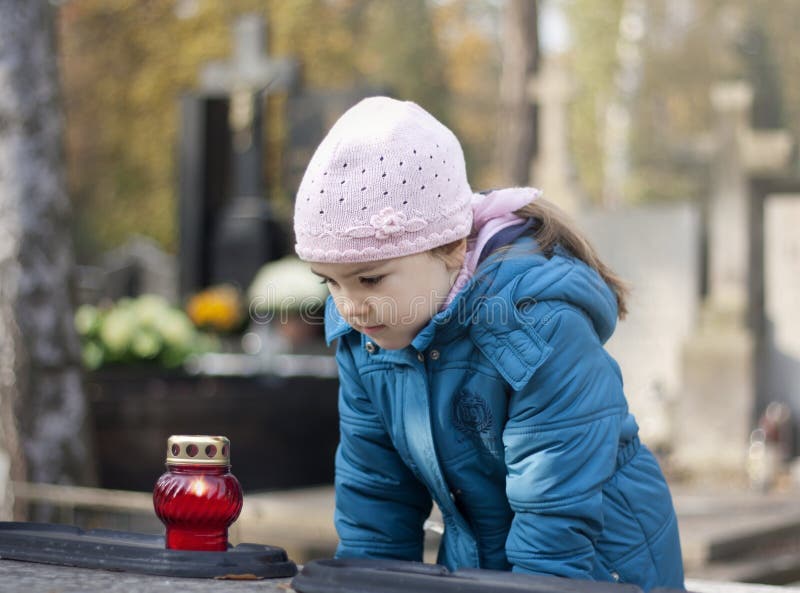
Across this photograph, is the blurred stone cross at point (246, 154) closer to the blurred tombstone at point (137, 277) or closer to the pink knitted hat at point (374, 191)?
the blurred tombstone at point (137, 277)

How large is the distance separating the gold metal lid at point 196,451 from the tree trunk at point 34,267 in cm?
364

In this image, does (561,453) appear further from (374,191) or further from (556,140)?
(556,140)

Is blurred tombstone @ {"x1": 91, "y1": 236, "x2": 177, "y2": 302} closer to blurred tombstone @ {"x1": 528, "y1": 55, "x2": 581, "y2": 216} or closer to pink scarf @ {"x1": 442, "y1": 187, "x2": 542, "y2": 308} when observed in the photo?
blurred tombstone @ {"x1": 528, "y1": 55, "x2": 581, "y2": 216}

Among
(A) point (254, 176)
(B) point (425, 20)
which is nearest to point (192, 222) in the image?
(A) point (254, 176)

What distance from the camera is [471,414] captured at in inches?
82.2

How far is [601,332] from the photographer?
221 cm

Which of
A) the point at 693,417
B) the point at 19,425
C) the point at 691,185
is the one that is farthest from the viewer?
the point at 691,185

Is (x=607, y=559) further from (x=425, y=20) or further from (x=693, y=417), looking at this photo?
(x=425, y=20)

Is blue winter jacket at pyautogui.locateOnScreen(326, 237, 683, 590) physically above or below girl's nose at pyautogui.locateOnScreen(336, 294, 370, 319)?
below

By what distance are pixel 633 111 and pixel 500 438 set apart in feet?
120

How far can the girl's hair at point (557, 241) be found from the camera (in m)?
2.18

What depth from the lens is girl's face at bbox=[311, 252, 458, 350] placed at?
2.03 m

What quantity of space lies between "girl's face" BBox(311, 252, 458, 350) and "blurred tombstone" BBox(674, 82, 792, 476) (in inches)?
393

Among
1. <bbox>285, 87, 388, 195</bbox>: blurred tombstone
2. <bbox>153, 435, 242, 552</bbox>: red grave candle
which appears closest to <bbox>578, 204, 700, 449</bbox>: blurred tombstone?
<bbox>285, 87, 388, 195</bbox>: blurred tombstone
